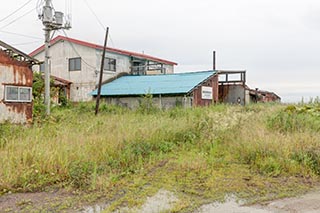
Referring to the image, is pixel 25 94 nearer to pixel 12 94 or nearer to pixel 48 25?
pixel 12 94

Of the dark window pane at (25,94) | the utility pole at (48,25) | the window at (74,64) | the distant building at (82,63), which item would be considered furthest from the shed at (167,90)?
the dark window pane at (25,94)

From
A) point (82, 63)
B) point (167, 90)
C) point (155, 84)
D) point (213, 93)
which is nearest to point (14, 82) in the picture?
point (167, 90)

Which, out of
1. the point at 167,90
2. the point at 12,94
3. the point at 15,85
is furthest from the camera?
the point at 167,90

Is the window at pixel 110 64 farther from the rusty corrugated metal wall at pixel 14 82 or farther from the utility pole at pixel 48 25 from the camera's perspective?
the rusty corrugated metal wall at pixel 14 82

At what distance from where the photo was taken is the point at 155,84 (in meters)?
21.4

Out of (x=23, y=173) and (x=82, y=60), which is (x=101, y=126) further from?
(x=82, y=60)

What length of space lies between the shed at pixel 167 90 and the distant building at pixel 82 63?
122 centimetres

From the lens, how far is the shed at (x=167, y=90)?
63.6 feet

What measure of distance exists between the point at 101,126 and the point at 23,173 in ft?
14.9

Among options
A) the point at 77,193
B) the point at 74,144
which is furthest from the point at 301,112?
the point at 77,193

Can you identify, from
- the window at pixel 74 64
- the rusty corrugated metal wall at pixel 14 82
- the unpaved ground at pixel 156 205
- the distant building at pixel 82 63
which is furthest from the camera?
the window at pixel 74 64

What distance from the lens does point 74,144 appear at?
693cm

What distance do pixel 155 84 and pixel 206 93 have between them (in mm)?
3632

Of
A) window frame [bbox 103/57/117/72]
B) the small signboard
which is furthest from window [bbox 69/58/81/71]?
the small signboard
